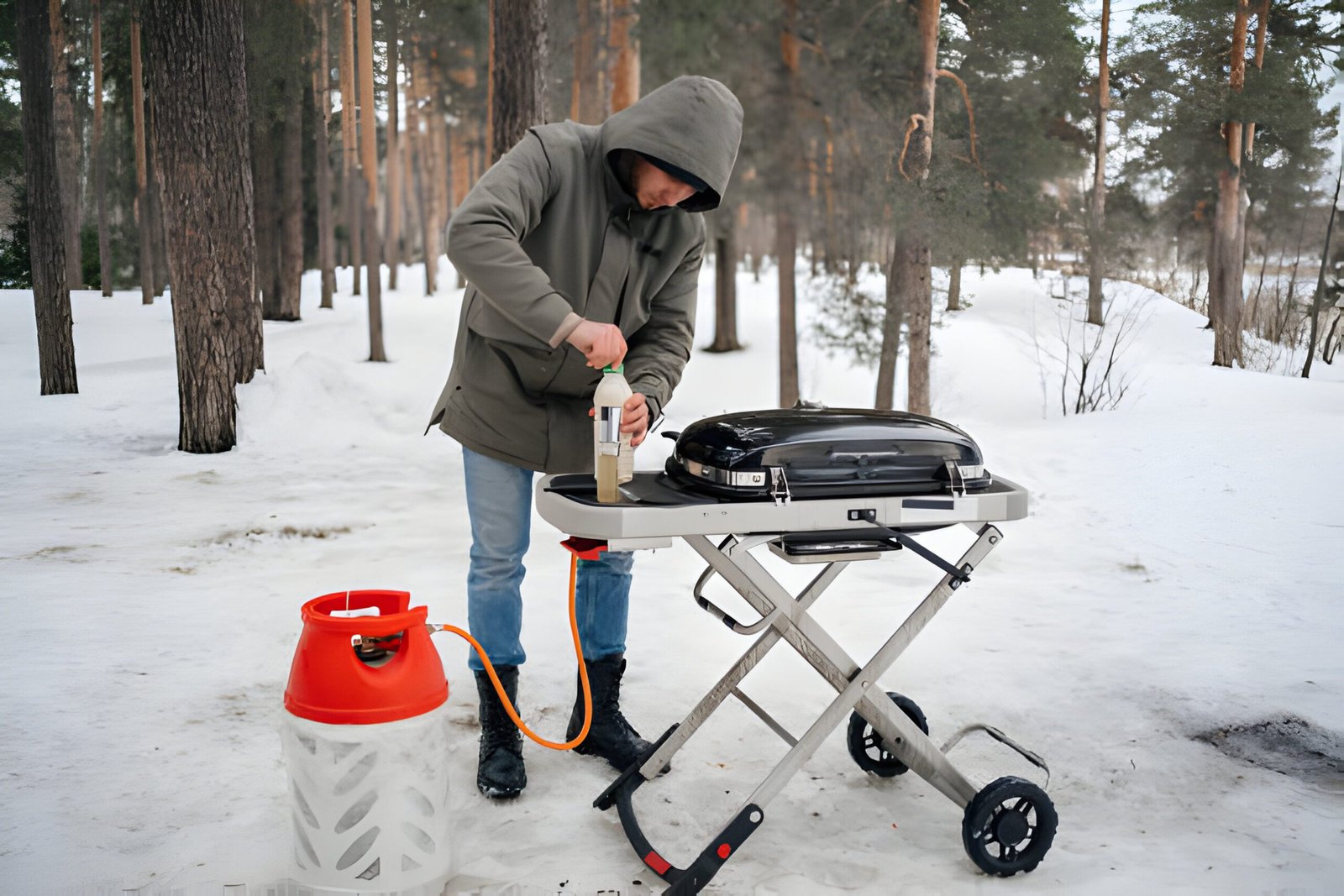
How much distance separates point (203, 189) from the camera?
17.1ft

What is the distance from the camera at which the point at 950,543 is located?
4.51 m

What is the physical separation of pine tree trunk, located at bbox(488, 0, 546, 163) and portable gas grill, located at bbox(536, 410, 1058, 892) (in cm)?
419

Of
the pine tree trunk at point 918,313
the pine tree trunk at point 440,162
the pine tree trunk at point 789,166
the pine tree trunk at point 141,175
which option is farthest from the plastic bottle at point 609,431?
the pine tree trunk at point 440,162

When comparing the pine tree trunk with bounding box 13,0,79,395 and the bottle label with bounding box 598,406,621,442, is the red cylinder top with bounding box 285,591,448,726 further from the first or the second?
the pine tree trunk with bounding box 13,0,79,395

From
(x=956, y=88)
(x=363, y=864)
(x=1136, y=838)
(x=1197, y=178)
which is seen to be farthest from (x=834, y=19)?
(x=363, y=864)

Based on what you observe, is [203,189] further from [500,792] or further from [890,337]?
[890,337]

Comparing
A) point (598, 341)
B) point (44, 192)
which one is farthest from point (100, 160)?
point (598, 341)

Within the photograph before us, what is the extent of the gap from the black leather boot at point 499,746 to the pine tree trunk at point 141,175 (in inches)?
137

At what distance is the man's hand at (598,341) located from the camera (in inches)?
A: 66.4

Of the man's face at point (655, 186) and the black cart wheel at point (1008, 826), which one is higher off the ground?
the man's face at point (655, 186)

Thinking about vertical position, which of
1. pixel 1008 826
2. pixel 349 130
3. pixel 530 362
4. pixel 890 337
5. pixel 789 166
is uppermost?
pixel 349 130

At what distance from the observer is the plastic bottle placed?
169 cm

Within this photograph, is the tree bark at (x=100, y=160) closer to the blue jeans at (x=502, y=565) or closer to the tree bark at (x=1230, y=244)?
the blue jeans at (x=502, y=565)

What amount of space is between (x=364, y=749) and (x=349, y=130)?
763 cm
